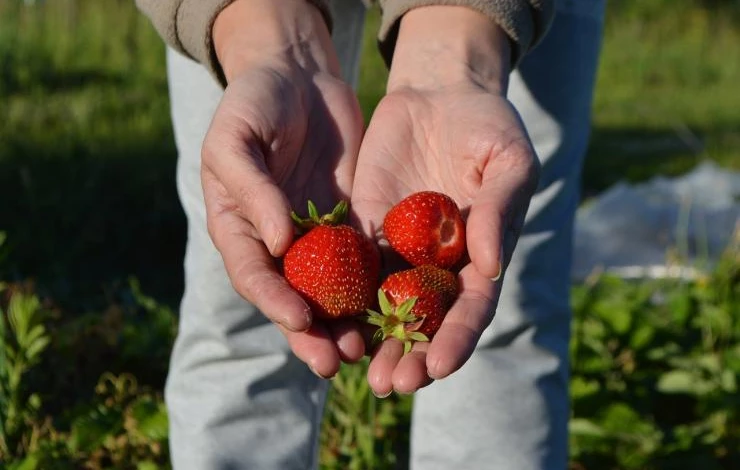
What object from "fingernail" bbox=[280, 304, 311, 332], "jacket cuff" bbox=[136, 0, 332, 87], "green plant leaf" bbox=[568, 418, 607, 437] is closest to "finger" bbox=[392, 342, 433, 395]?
"fingernail" bbox=[280, 304, 311, 332]

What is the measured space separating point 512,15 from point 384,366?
58 cm

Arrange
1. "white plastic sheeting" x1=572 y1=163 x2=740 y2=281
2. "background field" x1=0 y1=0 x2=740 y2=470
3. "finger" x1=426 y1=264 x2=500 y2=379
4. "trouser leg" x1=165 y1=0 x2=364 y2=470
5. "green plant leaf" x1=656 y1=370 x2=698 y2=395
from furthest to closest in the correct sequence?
"white plastic sheeting" x1=572 y1=163 x2=740 y2=281, "green plant leaf" x1=656 y1=370 x2=698 y2=395, "background field" x1=0 y1=0 x2=740 y2=470, "trouser leg" x1=165 y1=0 x2=364 y2=470, "finger" x1=426 y1=264 x2=500 y2=379

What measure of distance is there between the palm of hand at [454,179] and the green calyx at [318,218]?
84 mm

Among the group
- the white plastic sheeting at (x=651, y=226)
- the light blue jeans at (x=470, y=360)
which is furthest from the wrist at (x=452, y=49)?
the white plastic sheeting at (x=651, y=226)

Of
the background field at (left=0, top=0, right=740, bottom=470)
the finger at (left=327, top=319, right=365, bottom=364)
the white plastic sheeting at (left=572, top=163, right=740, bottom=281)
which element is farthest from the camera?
the white plastic sheeting at (left=572, top=163, right=740, bottom=281)

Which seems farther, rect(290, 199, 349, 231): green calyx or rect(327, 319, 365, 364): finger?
rect(290, 199, 349, 231): green calyx

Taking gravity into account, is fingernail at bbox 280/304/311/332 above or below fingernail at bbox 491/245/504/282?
below

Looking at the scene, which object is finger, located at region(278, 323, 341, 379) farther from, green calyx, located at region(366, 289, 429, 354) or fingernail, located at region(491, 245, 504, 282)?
fingernail, located at region(491, 245, 504, 282)

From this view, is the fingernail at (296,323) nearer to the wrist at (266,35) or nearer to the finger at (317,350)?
the finger at (317,350)

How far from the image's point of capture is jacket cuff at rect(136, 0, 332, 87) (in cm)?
163

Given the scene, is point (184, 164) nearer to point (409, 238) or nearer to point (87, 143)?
point (409, 238)

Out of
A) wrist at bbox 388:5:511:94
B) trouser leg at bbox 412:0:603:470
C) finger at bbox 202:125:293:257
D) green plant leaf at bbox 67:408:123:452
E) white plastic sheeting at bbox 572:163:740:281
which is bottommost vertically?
white plastic sheeting at bbox 572:163:740:281

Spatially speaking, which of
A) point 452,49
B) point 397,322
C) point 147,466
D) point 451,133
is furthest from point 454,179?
point 147,466

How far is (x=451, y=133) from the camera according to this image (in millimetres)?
1589
